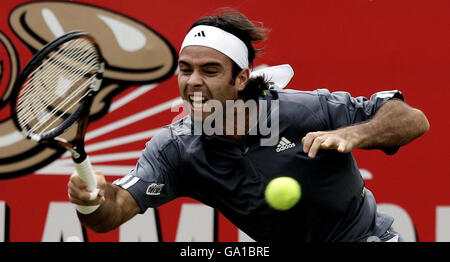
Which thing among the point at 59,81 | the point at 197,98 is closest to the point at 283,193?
the point at 197,98

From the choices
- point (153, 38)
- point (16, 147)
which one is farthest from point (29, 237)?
point (153, 38)

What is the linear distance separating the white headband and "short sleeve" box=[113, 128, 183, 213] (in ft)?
1.80

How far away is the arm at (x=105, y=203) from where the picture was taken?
9.74 ft

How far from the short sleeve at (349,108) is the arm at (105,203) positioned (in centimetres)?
120

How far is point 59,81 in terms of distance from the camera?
334 centimetres

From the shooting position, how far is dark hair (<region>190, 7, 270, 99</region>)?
405cm

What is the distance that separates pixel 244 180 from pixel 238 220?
262 mm

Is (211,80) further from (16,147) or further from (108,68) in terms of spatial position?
(16,147)

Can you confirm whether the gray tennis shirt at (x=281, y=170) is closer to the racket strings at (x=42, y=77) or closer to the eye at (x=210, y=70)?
the eye at (x=210, y=70)

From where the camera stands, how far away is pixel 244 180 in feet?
12.8

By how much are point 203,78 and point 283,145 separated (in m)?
0.59

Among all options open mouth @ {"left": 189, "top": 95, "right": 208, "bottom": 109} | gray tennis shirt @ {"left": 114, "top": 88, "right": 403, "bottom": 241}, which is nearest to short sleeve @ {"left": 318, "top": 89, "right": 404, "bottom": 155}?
gray tennis shirt @ {"left": 114, "top": 88, "right": 403, "bottom": 241}

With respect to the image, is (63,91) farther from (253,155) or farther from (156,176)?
(253,155)

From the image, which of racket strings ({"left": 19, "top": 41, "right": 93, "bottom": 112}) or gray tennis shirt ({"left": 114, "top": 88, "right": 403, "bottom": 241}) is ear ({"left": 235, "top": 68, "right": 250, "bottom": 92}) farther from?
racket strings ({"left": 19, "top": 41, "right": 93, "bottom": 112})
